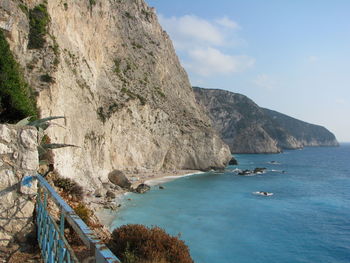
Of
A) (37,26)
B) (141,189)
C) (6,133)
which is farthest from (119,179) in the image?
(6,133)

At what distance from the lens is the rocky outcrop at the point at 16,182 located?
5.64 meters

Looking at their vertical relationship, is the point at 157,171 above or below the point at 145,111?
below

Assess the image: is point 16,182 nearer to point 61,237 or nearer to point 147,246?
point 61,237

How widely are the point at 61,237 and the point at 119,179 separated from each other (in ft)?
129

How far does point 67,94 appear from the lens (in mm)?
33281

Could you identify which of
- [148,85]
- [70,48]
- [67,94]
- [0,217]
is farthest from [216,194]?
[0,217]

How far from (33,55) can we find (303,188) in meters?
44.7

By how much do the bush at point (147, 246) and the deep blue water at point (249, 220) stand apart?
11.9 metres

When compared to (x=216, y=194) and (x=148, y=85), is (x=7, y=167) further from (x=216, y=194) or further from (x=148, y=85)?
(x=148, y=85)

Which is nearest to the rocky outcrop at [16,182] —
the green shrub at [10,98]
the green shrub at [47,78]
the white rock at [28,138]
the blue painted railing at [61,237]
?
the white rock at [28,138]

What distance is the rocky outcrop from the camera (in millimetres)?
5637

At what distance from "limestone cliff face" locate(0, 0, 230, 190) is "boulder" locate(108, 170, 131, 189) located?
1.46 m

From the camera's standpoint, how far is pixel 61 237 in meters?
4.02

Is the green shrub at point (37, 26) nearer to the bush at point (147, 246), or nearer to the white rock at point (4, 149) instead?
the bush at point (147, 246)
